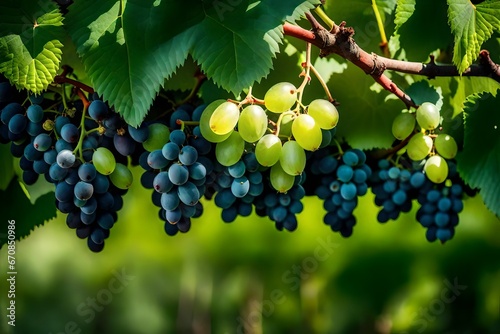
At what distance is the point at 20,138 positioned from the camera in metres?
0.66

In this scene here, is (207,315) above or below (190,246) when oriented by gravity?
below

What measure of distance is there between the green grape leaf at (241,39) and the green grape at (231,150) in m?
0.07

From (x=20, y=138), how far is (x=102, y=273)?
0.89m

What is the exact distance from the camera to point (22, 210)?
79 centimetres

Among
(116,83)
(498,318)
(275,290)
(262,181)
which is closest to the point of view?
(116,83)

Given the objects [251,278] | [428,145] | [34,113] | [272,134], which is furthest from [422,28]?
[251,278]

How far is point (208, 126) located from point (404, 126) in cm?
25

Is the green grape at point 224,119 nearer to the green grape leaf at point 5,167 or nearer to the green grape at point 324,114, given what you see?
the green grape at point 324,114

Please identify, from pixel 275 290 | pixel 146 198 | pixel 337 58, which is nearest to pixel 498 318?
pixel 275 290

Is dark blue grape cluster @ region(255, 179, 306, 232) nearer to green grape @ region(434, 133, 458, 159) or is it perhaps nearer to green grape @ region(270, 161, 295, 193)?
green grape @ region(270, 161, 295, 193)

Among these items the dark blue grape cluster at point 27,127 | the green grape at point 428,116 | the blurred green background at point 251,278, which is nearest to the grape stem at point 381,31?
the green grape at point 428,116

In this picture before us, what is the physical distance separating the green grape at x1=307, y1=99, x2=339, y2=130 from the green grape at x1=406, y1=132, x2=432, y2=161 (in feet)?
0.48

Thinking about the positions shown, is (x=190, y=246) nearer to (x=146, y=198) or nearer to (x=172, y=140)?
(x=146, y=198)

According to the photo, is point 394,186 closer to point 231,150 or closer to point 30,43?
point 231,150
